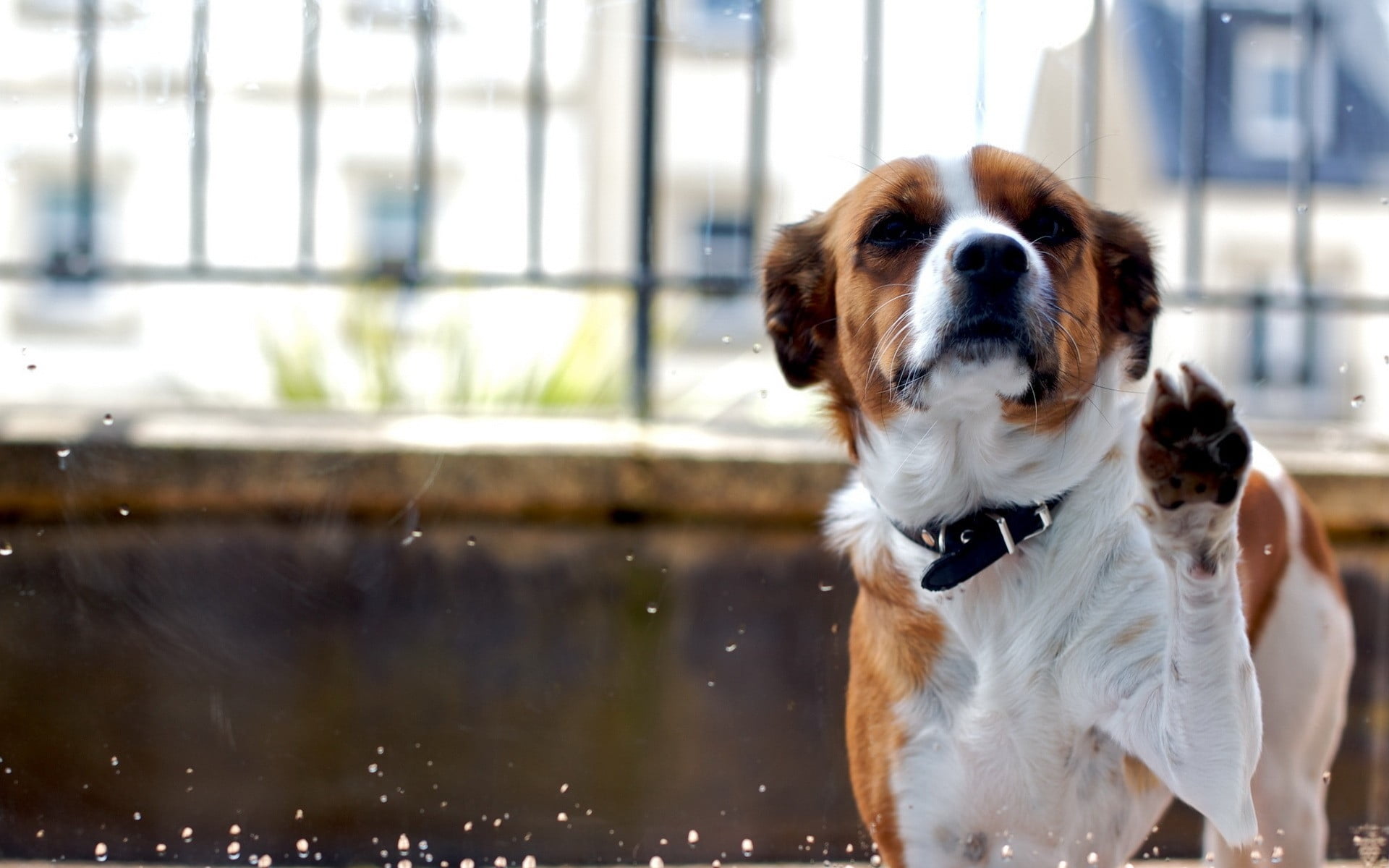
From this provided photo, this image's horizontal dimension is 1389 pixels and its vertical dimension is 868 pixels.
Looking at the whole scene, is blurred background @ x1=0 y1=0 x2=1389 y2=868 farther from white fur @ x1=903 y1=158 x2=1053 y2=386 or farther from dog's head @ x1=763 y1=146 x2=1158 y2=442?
white fur @ x1=903 y1=158 x2=1053 y2=386

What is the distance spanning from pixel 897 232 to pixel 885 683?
0.59 meters

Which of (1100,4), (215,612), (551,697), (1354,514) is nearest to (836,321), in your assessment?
(1100,4)

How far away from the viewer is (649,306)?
2.39 metres

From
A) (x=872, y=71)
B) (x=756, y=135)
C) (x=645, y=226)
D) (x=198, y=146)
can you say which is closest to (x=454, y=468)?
(x=645, y=226)

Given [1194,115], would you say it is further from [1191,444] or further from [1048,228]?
[1191,444]

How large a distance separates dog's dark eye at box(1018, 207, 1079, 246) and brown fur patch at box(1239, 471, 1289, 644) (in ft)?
1.49

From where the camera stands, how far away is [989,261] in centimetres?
134

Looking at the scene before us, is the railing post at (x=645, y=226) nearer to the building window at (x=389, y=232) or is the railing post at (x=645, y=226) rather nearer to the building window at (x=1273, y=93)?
the building window at (x=389, y=232)

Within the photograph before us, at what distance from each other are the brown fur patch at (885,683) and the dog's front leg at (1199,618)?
264 millimetres

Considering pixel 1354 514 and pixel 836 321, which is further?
pixel 1354 514

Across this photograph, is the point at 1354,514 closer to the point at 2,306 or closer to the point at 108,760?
the point at 108,760

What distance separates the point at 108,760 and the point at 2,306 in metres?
0.84

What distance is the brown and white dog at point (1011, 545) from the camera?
136 cm

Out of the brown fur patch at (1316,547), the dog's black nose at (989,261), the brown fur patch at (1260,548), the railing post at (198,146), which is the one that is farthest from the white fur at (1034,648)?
the railing post at (198,146)
